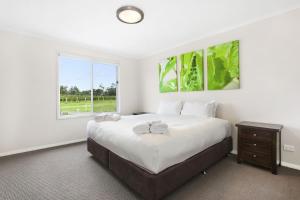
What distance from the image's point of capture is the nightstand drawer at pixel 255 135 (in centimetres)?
219

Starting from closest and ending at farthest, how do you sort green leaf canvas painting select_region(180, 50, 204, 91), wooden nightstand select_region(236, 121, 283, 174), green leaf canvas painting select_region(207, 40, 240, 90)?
wooden nightstand select_region(236, 121, 283, 174) → green leaf canvas painting select_region(207, 40, 240, 90) → green leaf canvas painting select_region(180, 50, 204, 91)

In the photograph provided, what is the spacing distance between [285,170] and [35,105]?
4.59 m

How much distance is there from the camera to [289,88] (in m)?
2.30

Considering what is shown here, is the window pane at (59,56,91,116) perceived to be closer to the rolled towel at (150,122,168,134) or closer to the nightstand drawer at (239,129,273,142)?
the rolled towel at (150,122,168,134)

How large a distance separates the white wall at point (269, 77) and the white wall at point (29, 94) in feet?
11.6

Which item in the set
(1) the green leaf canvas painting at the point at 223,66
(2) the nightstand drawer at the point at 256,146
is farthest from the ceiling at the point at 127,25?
(2) the nightstand drawer at the point at 256,146

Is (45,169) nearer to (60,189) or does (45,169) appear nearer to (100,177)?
(60,189)

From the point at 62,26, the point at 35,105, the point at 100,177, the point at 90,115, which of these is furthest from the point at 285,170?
the point at 35,105

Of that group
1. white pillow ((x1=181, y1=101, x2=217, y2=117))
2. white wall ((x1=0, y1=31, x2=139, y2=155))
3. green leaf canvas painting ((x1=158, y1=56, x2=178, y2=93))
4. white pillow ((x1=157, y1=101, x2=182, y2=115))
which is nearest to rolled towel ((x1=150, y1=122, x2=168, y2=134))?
white pillow ((x1=181, y1=101, x2=217, y2=117))

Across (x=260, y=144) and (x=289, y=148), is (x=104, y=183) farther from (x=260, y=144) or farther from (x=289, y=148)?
(x=289, y=148)

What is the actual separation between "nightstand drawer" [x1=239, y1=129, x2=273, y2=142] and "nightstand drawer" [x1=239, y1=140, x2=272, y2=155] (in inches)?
2.0

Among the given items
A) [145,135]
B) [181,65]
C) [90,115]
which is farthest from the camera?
[90,115]

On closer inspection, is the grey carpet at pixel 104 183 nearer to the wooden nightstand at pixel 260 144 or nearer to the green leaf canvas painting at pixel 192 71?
the wooden nightstand at pixel 260 144

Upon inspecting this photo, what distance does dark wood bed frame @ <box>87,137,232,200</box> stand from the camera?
1500mm
